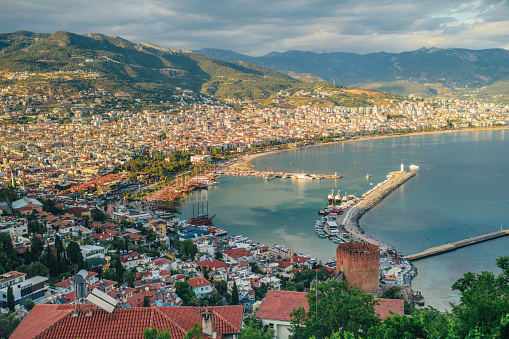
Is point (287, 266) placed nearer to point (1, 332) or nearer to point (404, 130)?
point (1, 332)

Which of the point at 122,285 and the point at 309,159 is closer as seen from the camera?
the point at 122,285

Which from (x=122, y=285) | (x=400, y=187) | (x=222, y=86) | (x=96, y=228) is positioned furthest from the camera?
(x=222, y=86)

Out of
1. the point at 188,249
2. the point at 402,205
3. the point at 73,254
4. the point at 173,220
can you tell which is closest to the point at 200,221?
the point at 173,220

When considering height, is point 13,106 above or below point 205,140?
above

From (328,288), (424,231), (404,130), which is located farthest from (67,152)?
(404,130)

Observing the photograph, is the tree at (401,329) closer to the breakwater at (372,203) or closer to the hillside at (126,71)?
the breakwater at (372,203)

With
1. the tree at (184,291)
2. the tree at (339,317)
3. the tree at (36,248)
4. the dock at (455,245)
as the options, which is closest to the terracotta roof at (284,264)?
the tree at (184,291)

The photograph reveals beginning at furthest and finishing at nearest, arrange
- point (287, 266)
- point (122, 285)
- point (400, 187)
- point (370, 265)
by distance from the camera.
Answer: point (400, 187)
point (287, 266)
point (122, 285)
point (370, 265)

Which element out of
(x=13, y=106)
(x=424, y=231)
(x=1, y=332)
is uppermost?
(x=13, y=106)
